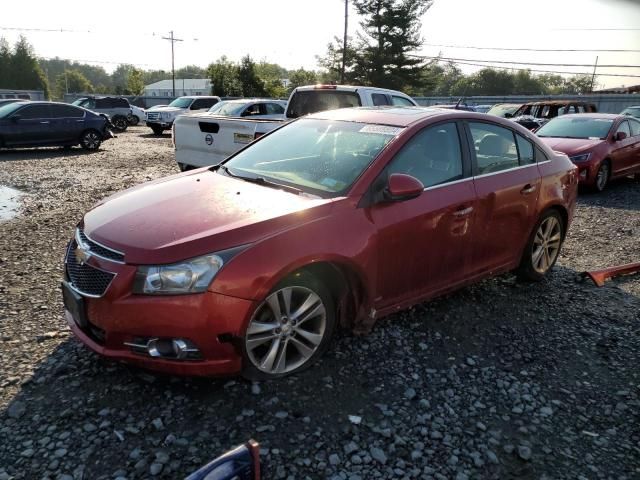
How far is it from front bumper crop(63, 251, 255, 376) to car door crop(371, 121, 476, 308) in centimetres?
109

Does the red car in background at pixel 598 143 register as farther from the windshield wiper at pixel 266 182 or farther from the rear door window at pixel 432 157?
the windshield wiper at pixel 266 182

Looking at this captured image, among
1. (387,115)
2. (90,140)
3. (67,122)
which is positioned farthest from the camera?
(90,140)

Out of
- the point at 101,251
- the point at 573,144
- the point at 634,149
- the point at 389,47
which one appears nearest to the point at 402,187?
the point at 101,251

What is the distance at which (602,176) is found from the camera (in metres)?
10.0

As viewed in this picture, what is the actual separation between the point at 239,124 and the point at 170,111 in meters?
17.0

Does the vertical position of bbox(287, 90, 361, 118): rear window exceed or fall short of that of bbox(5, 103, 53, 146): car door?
it exceeds it

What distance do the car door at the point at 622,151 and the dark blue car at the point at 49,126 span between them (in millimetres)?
14128

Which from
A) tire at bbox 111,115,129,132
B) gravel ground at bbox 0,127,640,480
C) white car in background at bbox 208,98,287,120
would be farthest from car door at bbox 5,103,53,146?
gravel ground at bbox 0,127,640,480

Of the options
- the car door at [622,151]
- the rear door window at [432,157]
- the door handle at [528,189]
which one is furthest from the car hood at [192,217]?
the car door at [622,151]

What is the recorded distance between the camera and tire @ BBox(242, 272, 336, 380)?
3.00 m

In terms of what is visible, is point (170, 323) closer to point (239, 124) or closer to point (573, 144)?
point (239, 124)

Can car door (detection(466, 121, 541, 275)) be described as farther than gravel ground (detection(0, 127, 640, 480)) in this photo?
Yes

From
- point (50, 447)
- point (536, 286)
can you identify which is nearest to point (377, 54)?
point (536, 286)

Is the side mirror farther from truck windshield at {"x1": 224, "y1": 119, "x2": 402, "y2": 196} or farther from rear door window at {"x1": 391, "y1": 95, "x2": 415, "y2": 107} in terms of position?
rear door window at {"x1": 391, "y1": 95, "x2": 415, "y2": 107}
